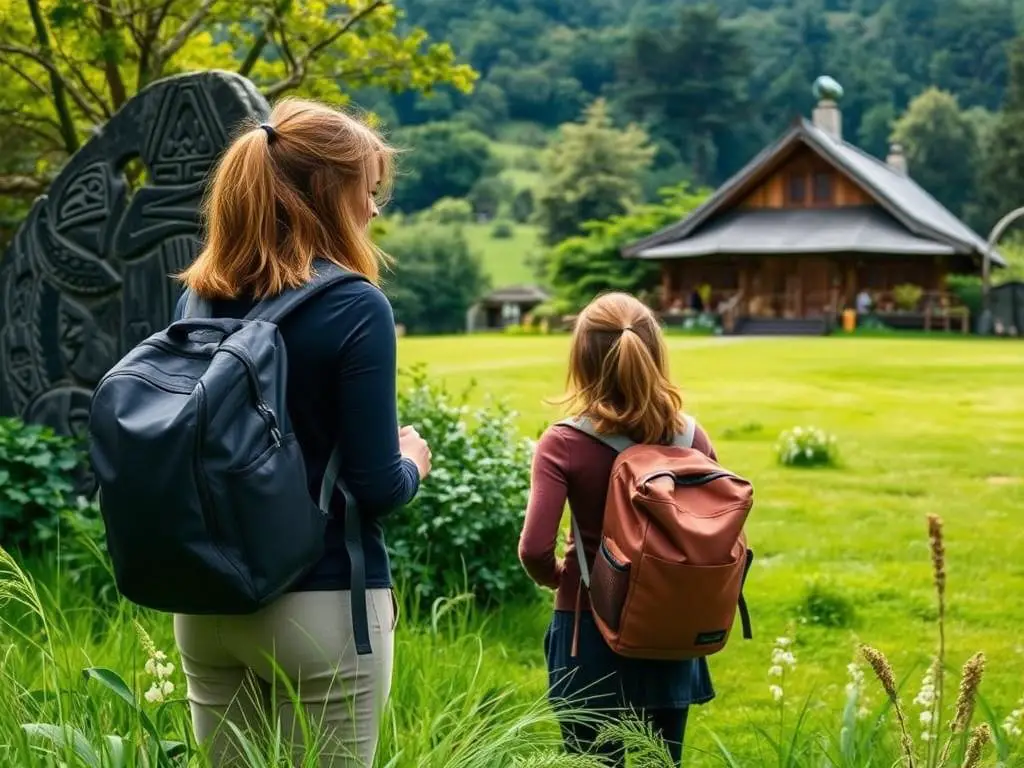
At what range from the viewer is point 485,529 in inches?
206

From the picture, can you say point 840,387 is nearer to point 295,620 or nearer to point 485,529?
point 485,529

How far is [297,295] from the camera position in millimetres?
2092

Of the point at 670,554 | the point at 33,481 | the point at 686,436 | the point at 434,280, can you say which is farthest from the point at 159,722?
the point at 434,280

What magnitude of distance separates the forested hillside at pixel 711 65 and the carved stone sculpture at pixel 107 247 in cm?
5352

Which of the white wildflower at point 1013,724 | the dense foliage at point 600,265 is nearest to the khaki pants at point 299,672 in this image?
the white wildflower at point 1013,724

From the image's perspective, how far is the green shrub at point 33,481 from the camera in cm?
547

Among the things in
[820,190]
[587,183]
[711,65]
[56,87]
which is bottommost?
[56,87]

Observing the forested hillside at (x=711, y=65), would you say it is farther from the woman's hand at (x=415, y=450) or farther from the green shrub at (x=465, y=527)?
the woman's hand at (x=415, y=450)

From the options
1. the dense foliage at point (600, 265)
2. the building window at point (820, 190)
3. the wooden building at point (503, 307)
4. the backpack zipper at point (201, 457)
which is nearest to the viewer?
the backpack zipper at point (201, 457)

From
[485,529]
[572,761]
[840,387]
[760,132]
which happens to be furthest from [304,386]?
[760,132]

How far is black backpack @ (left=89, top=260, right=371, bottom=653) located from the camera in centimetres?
192

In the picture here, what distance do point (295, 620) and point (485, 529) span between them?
10.2 feet

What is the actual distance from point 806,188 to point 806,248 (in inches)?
145

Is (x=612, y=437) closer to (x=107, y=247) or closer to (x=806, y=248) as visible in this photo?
(x=107, y=247)
